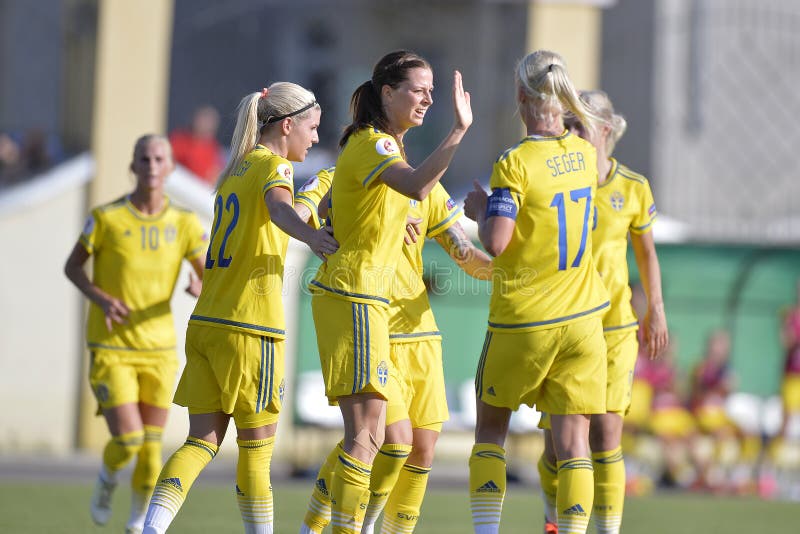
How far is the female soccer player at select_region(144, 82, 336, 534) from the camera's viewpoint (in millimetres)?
5523


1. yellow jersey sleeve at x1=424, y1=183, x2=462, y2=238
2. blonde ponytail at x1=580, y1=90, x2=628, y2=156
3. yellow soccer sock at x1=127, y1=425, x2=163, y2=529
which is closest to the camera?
yellow jersey sleeve at x1=424, y1=183, x2=462, y2=238

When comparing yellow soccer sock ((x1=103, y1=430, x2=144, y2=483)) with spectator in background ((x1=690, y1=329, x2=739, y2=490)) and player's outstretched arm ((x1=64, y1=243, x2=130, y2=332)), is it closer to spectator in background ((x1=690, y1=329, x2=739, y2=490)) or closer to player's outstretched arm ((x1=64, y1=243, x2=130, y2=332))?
player's outstretched arm ((x1=64, y1=243, x2=130, y2=332))

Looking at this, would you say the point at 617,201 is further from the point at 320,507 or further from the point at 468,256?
the point at 320,507

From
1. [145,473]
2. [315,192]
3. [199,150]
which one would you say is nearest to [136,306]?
[145,473]

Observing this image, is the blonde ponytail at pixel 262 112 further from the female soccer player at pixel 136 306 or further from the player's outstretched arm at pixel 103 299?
the player's outstretched arm at pixel 103 299

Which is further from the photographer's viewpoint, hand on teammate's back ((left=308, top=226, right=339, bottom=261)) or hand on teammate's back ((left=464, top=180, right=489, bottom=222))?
hand on teammate's back ((left=464, top=180, right=489, bottom=222))

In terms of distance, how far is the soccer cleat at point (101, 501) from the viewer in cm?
754

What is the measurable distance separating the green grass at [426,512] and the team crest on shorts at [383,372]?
9.05 ft

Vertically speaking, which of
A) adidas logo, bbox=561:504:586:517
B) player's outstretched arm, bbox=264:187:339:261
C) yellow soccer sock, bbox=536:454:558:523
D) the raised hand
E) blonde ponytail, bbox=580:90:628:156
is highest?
blonde ponytail, bbox=580:90:628:156

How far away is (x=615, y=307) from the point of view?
669 cm

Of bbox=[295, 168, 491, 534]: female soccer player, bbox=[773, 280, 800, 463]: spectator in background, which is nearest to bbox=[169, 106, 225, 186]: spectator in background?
bbox=[773, 280, 800, 463]: spectator in background

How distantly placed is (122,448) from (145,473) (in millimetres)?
195

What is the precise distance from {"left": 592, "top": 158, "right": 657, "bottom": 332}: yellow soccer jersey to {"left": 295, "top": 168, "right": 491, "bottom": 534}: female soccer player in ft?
2.70

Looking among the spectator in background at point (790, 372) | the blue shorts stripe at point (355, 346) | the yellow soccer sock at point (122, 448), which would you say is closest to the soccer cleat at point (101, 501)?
the yellow soccer sock at point (122, 448)
